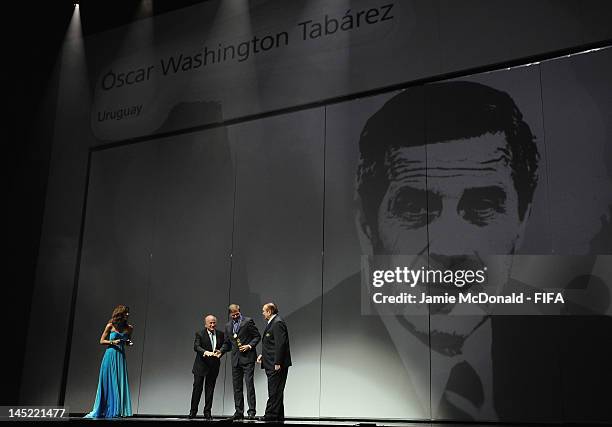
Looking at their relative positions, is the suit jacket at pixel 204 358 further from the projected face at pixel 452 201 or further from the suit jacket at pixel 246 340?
the projected face at pixel 452 201

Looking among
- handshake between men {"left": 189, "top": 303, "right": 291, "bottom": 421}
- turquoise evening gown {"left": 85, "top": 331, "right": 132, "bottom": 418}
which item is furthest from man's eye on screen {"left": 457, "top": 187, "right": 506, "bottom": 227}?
turquoise evening gown {"left": 85, "top": 331, "right": 132, "bottom": 418}

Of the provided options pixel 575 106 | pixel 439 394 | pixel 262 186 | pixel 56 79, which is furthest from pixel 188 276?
pixel 575 106

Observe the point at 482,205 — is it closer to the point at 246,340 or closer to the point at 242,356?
the point at 246,340

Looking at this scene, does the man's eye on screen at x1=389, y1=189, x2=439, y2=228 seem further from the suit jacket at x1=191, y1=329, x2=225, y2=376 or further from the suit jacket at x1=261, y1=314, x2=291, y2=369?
the suit jacket at x1=191, y1=329, x2=225, y2=376

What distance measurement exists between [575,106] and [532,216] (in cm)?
156

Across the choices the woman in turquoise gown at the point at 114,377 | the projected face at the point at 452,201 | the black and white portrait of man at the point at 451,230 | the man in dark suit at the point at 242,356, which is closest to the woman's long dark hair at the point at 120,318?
the woman in turquoise gown at the point at 114,377

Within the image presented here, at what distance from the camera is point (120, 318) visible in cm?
855

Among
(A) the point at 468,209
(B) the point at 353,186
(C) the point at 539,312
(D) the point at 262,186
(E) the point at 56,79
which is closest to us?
(C) the point at 539,312

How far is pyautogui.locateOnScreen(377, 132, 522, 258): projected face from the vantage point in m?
8.79

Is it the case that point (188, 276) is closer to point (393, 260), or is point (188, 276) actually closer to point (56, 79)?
point (393, 260)

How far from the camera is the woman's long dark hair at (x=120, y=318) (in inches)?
335

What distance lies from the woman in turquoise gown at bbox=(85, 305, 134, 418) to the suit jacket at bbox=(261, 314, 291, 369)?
1.91 metres

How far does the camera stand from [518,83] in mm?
8969

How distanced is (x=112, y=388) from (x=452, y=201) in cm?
525
